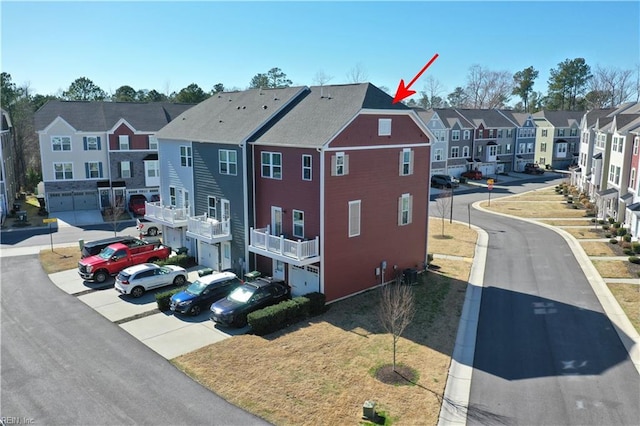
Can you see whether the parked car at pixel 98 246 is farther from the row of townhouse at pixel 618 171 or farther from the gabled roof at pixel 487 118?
the gabled roof at pixel 487 118

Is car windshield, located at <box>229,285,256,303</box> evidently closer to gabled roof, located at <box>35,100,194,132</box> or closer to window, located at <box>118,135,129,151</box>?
window, located at <box>118,135,129,151</box>

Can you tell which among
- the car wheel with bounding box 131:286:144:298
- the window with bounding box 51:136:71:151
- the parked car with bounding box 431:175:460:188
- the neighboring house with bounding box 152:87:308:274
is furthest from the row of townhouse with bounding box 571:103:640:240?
the window with bounding box 51:136:71:151

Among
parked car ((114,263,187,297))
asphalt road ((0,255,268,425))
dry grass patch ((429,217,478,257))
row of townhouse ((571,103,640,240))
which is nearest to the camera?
asphalt road ((0,255,268,425))

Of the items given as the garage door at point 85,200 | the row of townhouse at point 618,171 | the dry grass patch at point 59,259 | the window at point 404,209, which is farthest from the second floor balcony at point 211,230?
the row of townhouse at point 618,171

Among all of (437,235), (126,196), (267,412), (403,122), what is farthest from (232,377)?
(126,196)

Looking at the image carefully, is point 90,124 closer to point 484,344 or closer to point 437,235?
point 437,235

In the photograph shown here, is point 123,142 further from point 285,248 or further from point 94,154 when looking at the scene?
point 285,248

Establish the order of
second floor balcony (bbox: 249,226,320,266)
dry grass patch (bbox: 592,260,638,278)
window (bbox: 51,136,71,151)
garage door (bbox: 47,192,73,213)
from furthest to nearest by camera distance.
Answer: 1. garage door (bbox: 47,192,73,213)
2. window (bbox: 51,136,71,151)
3. dry grass patch (bbox: 592,260,638,278)
4. second floor balcony (bbox: 249,226,320,266)
